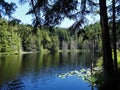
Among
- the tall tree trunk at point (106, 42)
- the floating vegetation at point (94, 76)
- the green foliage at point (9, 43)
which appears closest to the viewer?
the tall tree trunk at point (106, 42)

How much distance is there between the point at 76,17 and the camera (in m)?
10.1

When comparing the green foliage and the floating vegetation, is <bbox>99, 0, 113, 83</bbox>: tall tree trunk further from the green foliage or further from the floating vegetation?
the green foliage

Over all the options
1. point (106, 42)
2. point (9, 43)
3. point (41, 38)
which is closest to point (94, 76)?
point (106, 42)

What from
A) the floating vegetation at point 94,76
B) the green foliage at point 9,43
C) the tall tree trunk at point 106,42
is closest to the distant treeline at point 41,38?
the green foliage at point 9,43

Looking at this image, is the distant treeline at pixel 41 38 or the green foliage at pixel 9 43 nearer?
the distant treeline at pixel 41 38

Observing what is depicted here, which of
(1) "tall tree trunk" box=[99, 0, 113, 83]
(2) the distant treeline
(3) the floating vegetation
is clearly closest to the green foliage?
(2) the distant treeline

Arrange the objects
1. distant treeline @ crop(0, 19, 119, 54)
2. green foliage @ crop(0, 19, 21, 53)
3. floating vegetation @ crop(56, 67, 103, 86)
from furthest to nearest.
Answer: green foliage @ crop(0, 19, 21, 53)
floating vegetation @ crop(56, 67, 103, 86)
distant treeline @ crop(0, 19, 119, 54)

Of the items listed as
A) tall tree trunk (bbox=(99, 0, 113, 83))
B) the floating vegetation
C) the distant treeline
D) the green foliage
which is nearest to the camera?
the distant treeline

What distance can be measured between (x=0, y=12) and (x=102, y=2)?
160 inches

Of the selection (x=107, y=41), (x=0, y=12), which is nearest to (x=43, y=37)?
(x=0, y=12)

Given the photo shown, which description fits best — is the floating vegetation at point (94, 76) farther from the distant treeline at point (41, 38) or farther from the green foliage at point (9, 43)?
the green foliage at point (9, 43)

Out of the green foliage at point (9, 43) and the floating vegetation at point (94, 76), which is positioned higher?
the green foliage at point (9, 43)

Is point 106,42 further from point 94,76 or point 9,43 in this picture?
point 9,43

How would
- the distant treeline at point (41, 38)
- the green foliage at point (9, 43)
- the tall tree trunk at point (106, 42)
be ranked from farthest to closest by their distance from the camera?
the green foliage at point (9, 43)
the tall tree trunk at point (106, 42)
the distant treeline at point (41, 38)
